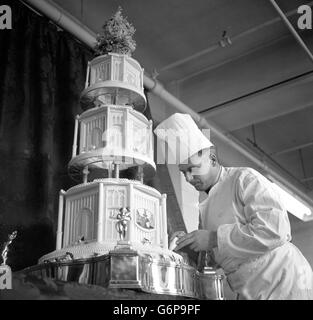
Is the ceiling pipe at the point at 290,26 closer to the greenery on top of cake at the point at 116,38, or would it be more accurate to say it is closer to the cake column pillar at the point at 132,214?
the greenery on top of cake at the point at 116,38

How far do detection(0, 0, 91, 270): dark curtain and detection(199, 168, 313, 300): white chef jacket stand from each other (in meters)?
0.96

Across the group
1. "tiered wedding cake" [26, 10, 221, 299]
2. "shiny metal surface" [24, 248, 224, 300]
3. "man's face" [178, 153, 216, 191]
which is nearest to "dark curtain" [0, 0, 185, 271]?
"tiered wedding cake" [26, 10, 221, 299]

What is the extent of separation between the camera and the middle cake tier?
1750mm

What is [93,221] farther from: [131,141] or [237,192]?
[237,192]

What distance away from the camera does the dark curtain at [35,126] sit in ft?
6.82

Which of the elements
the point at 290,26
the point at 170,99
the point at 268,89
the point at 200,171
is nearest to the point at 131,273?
the point at 200,171

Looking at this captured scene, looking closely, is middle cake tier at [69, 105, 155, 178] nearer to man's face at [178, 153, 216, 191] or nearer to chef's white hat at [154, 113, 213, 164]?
chef's white hat at [154, 113, 213, 164]

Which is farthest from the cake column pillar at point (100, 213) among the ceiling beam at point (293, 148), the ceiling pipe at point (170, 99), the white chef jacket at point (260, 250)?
the ceiling beam at point (293, 148)

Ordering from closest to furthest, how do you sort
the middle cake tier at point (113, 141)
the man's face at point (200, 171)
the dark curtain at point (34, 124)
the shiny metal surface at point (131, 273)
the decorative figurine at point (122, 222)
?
the shiny metal surface at point (131, 273)
the decorative figurine at point (122, 222)
the man's face at point (200, 171)
the middle cake tier at point (113, 141)
the dark curtain at point (34, 124)

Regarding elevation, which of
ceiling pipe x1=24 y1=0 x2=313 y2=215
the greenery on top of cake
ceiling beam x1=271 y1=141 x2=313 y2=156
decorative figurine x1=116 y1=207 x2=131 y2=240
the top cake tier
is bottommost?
decorative figurine x1=116 y1=207 x2=131 y2=240

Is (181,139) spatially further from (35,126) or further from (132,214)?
(35,126)

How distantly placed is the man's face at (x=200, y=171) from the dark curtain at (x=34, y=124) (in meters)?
0.82

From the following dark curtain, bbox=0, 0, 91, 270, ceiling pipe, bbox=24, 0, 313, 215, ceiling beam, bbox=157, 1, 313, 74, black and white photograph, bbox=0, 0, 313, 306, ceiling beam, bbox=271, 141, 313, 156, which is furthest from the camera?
ceiling beam, bbox=271, 141, 313, 156
